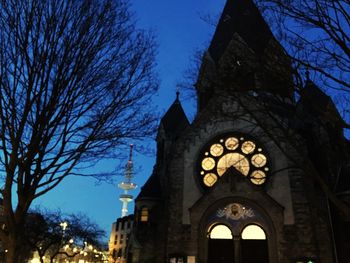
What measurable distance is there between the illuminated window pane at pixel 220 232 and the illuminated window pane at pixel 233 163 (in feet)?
10.3

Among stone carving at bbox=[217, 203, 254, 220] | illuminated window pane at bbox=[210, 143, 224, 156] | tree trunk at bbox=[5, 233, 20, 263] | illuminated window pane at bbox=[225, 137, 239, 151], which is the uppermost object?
illuminated window pane at bbox=[225, 137, 239, 151]

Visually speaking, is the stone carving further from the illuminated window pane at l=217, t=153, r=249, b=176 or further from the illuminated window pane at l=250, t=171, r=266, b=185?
the illuminated window pane at l=217, t=153, r=249, b=176

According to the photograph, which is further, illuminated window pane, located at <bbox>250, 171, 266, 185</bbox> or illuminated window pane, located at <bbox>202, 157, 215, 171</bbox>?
→ illuminated window pane, located at <bbox>202, 157, 215, 171</bbox>

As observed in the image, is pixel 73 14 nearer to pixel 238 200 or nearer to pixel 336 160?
pixel 238 200

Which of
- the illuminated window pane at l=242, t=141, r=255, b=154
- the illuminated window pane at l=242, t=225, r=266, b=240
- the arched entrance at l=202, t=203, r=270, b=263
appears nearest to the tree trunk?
the arched entrance at l=202, t=203, r=270, b=263

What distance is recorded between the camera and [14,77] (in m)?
8.09

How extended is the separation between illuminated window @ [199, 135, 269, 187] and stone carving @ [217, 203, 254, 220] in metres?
1.75

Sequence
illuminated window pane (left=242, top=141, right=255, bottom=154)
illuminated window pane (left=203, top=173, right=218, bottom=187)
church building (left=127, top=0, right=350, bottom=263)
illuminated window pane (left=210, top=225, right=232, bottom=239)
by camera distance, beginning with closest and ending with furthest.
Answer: church building (left=127, top=0, right=350, bottom=263) < illuminated window pane (left=210, top=225, right=232, bottom=239) < illuminated window pane (left=203, top=173, right=218, bottom=187) < illuminated window pane (left=242, top=141, right=255, bottom=154)

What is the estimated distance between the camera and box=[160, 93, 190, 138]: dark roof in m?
27.1

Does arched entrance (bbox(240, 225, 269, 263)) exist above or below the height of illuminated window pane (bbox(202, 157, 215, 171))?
below

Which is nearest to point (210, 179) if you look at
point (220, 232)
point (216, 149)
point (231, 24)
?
point (216, 149)

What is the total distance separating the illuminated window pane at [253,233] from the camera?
19.2 m

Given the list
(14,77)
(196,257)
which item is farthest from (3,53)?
(196,257)

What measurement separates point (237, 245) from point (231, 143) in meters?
6.07
